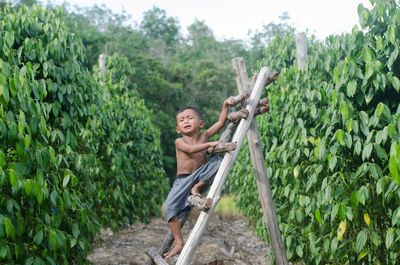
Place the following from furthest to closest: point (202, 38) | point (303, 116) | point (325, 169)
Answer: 1. point (202, 38)
2. point (303, 116)
3. point (325, 169)

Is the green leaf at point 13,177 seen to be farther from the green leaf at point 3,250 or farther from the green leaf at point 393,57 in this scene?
the green leaf at point 393,57

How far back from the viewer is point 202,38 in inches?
1556

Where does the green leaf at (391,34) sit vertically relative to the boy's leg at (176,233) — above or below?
above

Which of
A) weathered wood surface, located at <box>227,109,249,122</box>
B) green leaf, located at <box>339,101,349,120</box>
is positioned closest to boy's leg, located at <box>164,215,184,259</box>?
weathered wood surface, located at <box>227,109,249,122</box>

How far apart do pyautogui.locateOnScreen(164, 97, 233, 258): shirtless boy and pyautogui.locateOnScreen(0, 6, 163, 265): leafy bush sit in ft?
2.84

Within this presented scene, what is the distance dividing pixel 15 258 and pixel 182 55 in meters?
30.3

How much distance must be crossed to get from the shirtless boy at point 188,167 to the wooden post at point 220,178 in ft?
0.46

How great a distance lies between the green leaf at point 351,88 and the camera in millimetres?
3176

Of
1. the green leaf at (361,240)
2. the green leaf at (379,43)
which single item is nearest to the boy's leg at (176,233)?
the green leaf at (361,240)

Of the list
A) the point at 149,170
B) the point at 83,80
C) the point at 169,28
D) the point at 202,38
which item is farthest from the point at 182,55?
the point at 83,80

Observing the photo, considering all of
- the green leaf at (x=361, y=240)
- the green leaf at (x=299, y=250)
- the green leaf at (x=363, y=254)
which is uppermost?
the green leaf at (x=361, y=240)

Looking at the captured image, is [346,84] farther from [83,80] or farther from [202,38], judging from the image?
[202,38]

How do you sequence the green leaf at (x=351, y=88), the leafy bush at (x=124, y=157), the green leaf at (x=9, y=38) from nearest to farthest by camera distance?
the green leaf at (x=351, y=88)
the green leaf at (x=9, y=38)
the leafy bush at (x=124, y=157)

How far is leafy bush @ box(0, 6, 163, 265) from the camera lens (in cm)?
288
